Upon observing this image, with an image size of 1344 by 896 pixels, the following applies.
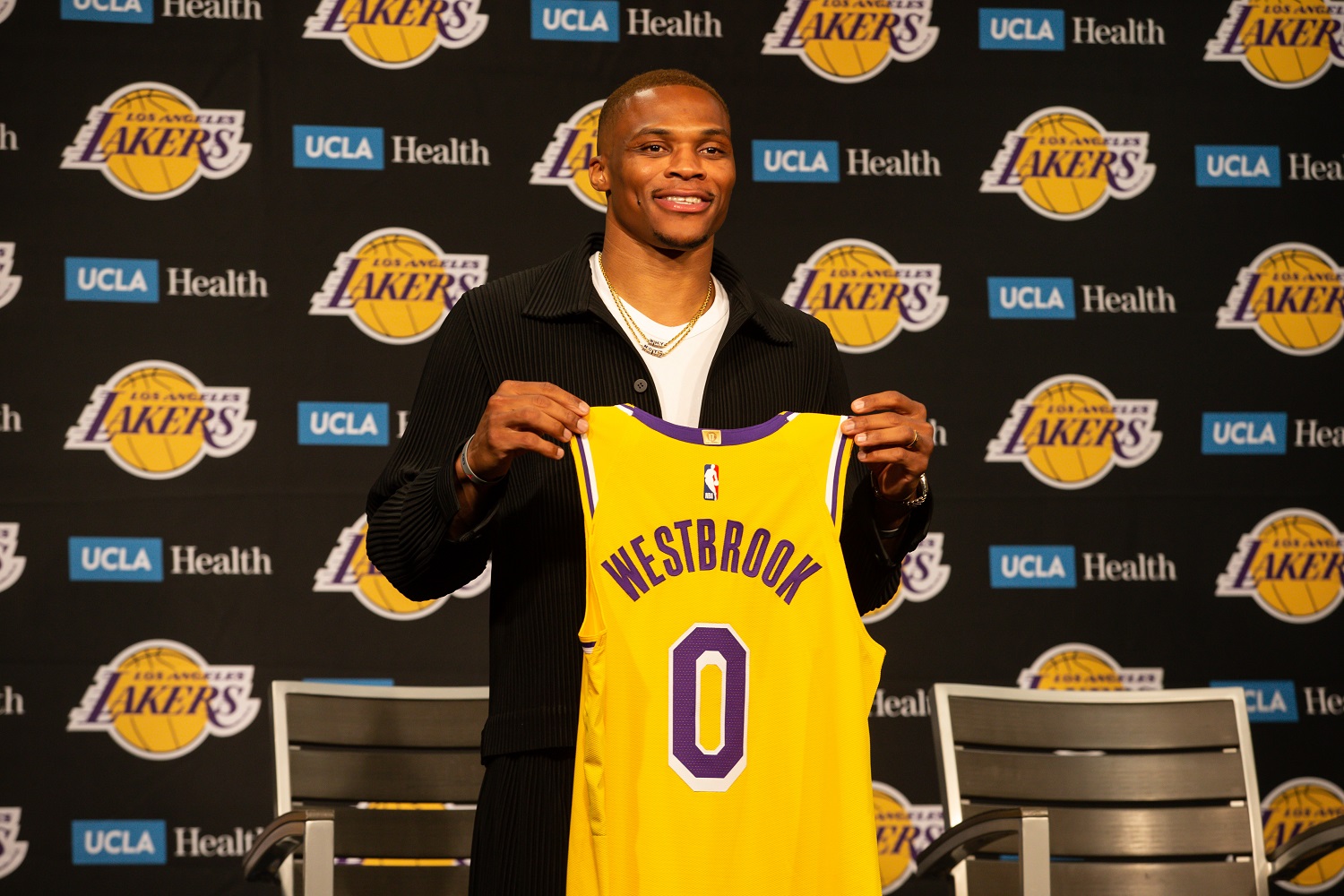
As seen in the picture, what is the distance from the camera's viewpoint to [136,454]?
328 centimetres

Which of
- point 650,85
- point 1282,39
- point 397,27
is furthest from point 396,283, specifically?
Result: point 1282,39

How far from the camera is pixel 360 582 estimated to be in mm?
3316

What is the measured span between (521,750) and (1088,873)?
4.54 ft

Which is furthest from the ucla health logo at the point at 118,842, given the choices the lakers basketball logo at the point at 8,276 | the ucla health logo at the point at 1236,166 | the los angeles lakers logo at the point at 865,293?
the ucla health logo at the point at 1236,166

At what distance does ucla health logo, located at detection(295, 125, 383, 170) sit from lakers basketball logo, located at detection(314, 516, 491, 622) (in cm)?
93

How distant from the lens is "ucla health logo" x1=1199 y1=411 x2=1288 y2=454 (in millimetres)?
3553

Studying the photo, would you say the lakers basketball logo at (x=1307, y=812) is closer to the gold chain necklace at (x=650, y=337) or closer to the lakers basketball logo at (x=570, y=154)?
the lakers basketball logo at (x=570, y=154)

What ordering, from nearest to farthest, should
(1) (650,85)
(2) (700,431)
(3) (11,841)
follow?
(2) (700,431) < (1) (650,85) < (3) (11,841)

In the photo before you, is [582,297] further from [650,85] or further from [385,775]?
[385,775]

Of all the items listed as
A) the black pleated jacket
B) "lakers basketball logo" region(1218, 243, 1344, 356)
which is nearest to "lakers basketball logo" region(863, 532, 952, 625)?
"lakers basketball logo" region(1218, 243, 1344, 356)

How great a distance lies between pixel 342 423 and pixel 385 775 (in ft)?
3.94

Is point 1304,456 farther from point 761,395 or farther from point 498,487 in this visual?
point 498,487

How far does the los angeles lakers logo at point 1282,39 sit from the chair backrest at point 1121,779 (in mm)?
1995

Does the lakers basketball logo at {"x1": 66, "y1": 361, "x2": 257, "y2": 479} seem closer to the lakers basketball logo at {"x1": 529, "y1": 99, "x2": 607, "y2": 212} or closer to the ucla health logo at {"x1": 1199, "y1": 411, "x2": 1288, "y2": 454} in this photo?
the lakers basketball logo at {"x1": 529, "y1": 99, "x2": 607, "y2": 212}
